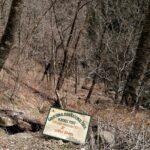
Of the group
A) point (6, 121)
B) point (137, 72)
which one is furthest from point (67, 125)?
point (137, 72)

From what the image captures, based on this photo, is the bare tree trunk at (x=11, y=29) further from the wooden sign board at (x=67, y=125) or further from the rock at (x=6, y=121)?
the wooden sign board at (x=67, y=125)

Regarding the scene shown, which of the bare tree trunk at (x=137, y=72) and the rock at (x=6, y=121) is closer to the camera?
the rock at (x=6, y=121)

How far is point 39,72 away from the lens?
31.8 meters

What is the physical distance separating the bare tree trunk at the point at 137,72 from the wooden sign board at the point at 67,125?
9.72ft

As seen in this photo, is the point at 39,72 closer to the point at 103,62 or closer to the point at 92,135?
the point at 103,62

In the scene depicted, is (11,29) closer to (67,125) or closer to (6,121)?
(6,121)

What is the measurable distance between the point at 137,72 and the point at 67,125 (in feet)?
11.7

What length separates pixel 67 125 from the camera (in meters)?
7.60

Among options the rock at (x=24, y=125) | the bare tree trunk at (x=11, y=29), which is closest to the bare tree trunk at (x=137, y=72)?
the rock at (x=24, y=125)

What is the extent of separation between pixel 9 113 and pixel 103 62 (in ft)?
63.2

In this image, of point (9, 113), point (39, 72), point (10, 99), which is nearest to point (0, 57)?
point (10, 99)

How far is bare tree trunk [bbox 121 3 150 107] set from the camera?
34.1ft

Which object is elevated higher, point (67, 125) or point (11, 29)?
point (11, 29)

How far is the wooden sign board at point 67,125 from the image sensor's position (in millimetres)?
7492
